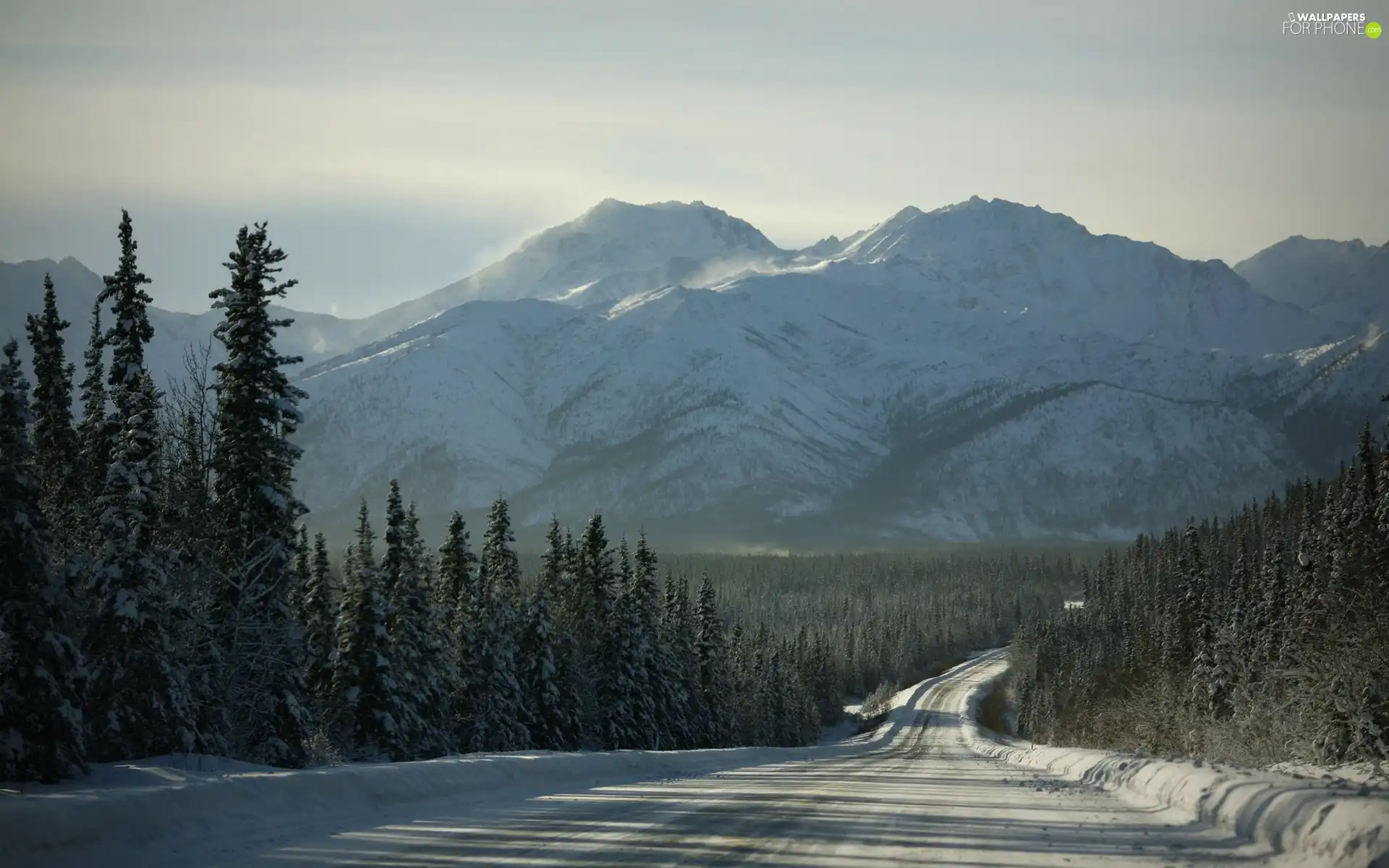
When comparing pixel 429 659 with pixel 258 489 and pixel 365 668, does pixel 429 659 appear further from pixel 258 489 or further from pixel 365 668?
pixel 258 489

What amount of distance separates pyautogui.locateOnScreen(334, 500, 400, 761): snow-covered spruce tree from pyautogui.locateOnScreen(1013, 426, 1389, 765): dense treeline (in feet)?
90.1

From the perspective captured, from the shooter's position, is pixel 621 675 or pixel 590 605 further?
pixel 590 605

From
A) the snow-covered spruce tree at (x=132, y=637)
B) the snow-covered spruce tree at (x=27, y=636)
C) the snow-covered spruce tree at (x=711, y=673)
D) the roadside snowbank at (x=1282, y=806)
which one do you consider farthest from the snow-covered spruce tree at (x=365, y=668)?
the snow-covered spruce tree at (x=711, y=673)

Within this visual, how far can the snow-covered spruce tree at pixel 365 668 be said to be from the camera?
43.8m

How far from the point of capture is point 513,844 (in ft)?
42.2

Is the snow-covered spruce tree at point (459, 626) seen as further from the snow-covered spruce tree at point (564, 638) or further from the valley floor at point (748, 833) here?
the valley floor at point (748, 833)

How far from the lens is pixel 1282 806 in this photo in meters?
12.1

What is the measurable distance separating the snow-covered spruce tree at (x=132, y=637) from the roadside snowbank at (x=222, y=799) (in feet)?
19.3

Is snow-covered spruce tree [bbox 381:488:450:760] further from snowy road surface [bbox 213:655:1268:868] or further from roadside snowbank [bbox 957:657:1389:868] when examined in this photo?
roadside snowbank [bbox 957:657:1389:868]

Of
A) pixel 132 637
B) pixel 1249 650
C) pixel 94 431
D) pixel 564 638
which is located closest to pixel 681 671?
pixel 564 638

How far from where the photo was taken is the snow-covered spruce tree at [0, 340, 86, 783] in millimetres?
18062

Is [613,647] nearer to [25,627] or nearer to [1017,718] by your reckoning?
[25,627]

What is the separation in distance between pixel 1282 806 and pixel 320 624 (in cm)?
4225

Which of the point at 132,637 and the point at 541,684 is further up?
the point at 132,637
